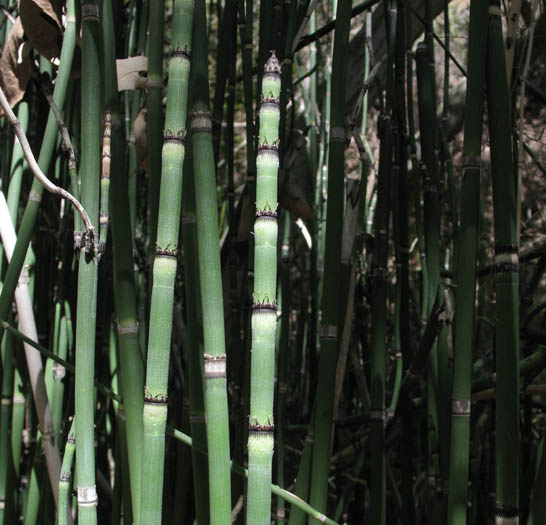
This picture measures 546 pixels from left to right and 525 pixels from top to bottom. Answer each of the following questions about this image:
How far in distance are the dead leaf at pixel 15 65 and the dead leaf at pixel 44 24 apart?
7 centimetres

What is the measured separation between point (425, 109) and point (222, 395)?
0.47 m

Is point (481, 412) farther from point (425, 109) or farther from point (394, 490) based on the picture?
point (425, 109)

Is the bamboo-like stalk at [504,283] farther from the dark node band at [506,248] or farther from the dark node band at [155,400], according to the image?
the dark node band at [155,400]

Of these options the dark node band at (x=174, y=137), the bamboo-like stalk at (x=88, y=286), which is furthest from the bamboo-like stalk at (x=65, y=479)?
the dark node band at (x=174, y=137)

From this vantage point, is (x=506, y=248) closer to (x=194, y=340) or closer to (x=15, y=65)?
(x=194, y=340)

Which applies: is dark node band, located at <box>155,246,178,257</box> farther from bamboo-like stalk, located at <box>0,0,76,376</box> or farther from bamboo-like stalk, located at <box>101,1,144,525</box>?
bamboo-like stalk, located at <box>0,0,76,376</box>

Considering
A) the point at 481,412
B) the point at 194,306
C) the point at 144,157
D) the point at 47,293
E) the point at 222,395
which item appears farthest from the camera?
the point at 481,412

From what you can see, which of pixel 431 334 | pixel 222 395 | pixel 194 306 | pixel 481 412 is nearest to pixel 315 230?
pixel 481 412

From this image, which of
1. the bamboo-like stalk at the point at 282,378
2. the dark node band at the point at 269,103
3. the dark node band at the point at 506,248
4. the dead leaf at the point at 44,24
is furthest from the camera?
the bamboo-like stalk at the point at 282,378

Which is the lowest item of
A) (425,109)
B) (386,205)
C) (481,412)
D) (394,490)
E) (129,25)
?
(394,490)

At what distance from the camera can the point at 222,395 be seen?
1.73 ft

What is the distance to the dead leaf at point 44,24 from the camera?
75 cm

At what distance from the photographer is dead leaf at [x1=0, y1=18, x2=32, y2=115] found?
842mm

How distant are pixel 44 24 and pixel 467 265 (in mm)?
537
